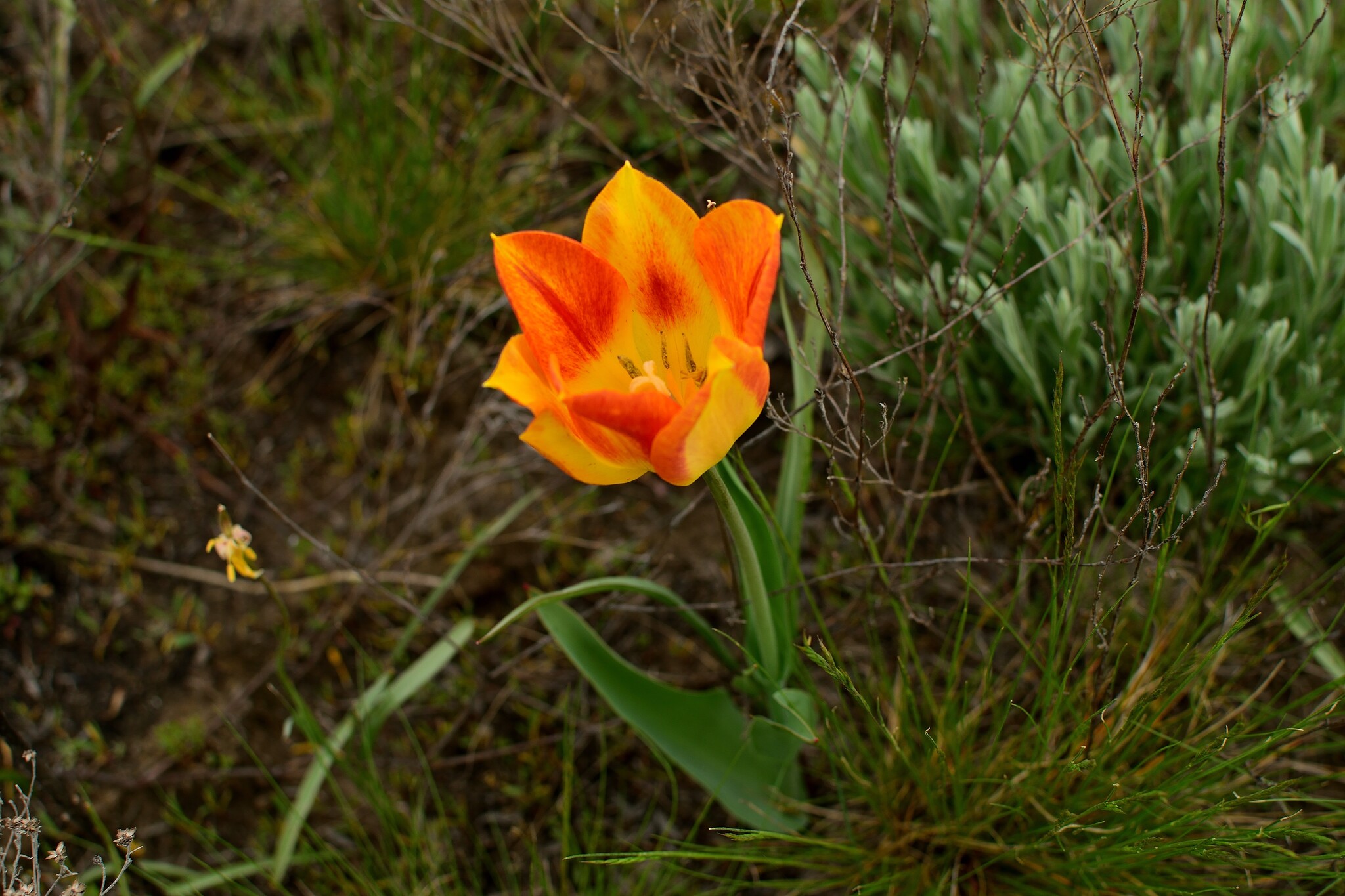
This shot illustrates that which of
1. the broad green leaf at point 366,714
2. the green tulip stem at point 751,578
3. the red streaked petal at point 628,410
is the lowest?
the broad green leaf at point 366,714

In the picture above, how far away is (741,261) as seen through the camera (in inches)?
51.9

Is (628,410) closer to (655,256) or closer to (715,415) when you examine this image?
(715,415)

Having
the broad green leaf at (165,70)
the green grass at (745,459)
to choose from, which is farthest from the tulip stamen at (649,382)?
the broad green leaf at (165,70)

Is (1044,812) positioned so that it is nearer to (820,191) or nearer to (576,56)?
(820,191)

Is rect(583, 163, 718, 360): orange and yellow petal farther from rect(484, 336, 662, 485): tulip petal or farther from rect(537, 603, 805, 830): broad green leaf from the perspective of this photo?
rect(537, 603, 805, 830): broad green leaf

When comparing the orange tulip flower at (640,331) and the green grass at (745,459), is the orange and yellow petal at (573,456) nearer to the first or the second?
the orange tulip flower at (640,331)

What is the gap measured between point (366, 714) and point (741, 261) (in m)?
1.31

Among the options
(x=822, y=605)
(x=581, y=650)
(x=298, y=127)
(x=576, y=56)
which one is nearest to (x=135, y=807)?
(x=581, y=650)

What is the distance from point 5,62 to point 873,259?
9.41 ft

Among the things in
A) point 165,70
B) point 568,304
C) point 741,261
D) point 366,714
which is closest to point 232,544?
point 366,714

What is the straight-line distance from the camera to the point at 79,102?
3203mm

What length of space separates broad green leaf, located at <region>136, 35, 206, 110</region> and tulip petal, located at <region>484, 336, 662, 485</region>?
213 cm

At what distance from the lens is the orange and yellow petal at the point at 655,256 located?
1.42m

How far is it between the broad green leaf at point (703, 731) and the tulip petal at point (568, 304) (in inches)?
16.8
